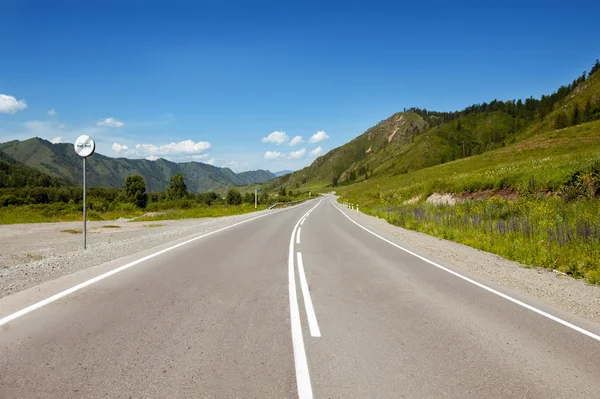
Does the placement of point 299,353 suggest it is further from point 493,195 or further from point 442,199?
point 442,199

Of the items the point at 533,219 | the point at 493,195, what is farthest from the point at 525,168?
the point at 533,219

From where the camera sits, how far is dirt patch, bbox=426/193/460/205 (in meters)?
34.7

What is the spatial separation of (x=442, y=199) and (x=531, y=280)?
30994 millimetres

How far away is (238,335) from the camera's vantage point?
434 cm

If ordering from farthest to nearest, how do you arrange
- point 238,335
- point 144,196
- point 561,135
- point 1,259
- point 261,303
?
point 144,196 < point 561,135 < point 1,259 < point 261,303 < point 238,335

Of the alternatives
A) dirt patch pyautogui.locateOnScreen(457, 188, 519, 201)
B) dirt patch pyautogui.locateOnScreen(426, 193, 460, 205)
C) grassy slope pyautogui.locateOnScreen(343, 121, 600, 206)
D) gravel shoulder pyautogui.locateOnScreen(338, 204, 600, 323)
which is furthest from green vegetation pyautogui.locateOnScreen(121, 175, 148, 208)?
gravel shoulder pyautogui.locateOnScreen(338, 204, 600, 323)

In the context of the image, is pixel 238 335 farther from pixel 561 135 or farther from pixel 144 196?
pixel 144 196

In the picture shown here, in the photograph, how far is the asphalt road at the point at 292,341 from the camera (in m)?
3.21

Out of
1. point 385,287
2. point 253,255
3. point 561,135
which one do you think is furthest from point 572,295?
point 561,135

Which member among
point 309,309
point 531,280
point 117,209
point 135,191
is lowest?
point 117,209

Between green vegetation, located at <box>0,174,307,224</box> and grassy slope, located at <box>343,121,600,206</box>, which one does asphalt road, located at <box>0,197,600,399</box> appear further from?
green vegetation, located at <box>0,174,307,224</box>

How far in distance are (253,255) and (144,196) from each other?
100 meters

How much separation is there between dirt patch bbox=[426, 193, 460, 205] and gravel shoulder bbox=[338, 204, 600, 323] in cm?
2391

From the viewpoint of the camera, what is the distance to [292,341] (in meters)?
4.22
